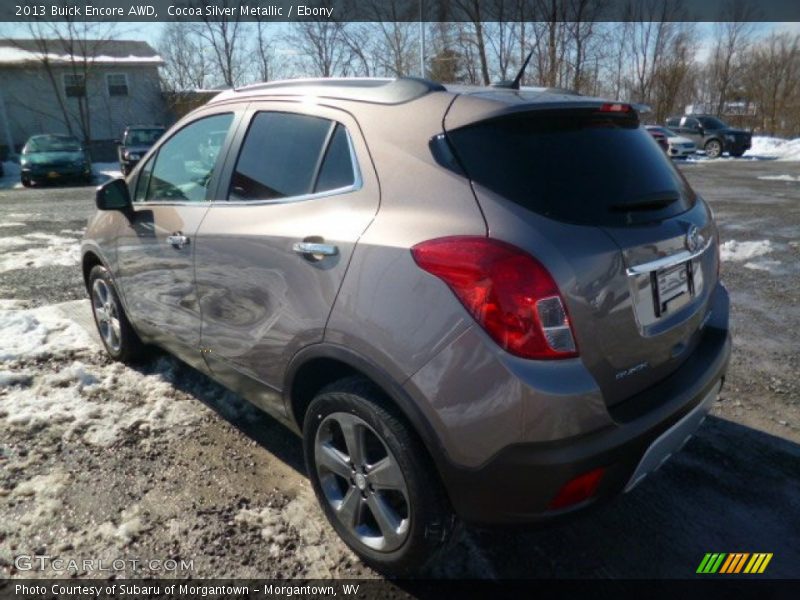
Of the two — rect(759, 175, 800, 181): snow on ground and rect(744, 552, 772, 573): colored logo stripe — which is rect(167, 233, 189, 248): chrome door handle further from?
rect(759, 175, 800, 181): snow on ground

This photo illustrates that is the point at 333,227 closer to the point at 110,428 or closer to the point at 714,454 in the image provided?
the point at 110,428

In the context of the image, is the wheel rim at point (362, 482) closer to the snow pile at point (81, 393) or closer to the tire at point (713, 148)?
the snow pile at point (81, 393)

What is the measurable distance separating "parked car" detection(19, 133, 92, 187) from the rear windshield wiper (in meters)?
19.9

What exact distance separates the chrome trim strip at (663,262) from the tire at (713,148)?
2709 centimetres

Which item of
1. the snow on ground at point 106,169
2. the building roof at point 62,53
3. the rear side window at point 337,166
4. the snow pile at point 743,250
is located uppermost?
the building roof at point 62,53

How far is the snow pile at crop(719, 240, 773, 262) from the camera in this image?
22.3 feet

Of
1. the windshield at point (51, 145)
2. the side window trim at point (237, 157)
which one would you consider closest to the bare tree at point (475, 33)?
the windshield at point (51, 145)

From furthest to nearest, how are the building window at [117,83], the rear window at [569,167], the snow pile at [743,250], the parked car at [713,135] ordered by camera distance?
the building window at [117,83], the parked car at [713,135], the snow pile at [743,250], the rear window at [569,167]

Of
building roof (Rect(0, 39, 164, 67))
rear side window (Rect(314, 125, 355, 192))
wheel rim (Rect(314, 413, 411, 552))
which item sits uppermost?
building roof (Rect(0, 39, 164, 67))

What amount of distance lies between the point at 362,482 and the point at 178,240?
1622 millimetres

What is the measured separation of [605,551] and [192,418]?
2.41 m

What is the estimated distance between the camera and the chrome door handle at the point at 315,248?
6.94 feet

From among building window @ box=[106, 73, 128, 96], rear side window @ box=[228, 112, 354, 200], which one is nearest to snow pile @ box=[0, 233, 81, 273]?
rear side window @ box=[228, 112, 354, 200]

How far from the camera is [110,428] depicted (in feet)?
10.9
